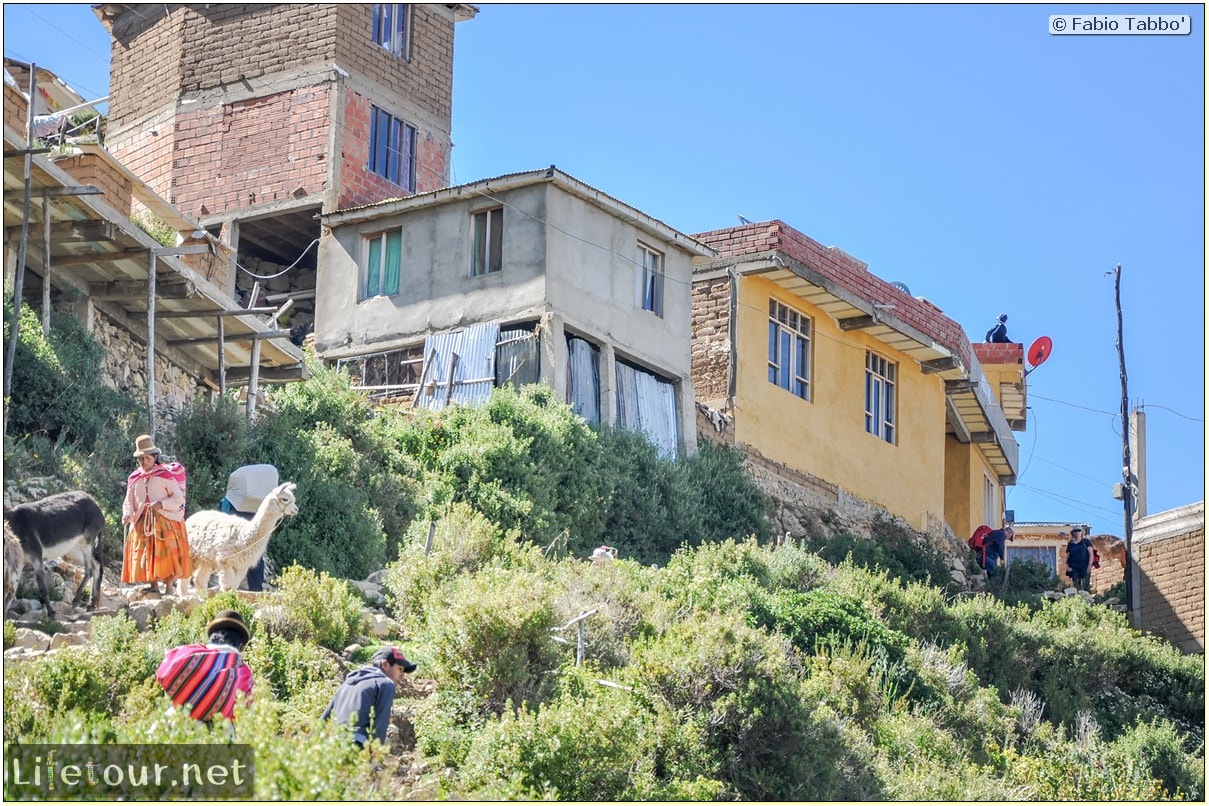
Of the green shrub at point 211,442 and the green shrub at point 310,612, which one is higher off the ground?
the green shrub at point 211,442

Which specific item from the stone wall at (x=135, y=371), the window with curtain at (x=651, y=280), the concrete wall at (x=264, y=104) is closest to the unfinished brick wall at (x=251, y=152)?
the concrete wall at (x=264, y=104)

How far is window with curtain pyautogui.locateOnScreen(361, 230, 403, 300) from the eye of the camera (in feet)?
101

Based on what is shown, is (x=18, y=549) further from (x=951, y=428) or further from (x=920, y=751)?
(x=951, y=428)

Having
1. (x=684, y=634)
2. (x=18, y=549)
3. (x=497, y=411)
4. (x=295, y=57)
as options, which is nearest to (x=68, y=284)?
(x=497, y=411)

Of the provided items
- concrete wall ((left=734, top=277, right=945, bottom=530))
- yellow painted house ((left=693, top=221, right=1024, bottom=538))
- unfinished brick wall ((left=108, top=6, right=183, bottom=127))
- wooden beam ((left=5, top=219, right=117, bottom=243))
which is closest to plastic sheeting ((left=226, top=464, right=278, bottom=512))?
wooden beam ((left=5, top=219, right=117, bottom=243))

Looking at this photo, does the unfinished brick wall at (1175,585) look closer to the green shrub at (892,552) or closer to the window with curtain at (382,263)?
the green shrub at (892,552)

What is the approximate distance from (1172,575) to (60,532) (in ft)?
71.0

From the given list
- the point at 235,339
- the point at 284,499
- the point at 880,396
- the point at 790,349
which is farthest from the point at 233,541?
the point at 880,396

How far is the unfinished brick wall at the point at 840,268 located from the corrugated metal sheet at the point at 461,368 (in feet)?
18.1

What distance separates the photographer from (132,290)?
24609 mm

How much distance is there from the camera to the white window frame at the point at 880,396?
35.1m

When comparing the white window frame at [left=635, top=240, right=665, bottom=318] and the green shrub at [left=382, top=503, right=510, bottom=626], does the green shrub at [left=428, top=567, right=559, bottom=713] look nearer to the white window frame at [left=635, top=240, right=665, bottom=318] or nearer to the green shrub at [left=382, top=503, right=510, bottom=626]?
the green shrub at [left=382, top=503, right=510, bottom=626]

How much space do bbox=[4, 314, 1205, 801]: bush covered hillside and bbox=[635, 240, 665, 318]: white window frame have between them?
2622mm

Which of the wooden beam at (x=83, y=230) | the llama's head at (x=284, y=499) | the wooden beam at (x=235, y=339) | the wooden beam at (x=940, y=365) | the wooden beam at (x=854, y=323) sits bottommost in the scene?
the llama's head at (x=284, y=499)
